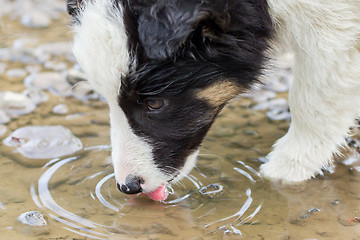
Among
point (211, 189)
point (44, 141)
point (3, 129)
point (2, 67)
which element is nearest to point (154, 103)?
point (211, 189)

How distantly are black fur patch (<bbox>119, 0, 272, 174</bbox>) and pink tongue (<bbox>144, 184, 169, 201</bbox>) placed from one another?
0.47 ft

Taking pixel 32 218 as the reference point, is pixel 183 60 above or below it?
above

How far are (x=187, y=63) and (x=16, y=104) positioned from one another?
7.01ft

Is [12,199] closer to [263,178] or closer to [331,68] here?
[263,178]

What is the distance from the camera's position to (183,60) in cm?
321

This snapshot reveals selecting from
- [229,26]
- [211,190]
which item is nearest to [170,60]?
[229,26]

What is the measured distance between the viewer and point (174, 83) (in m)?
3.25

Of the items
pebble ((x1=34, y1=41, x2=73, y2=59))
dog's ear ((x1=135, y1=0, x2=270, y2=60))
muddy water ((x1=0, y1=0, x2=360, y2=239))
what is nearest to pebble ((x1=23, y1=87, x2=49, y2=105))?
muddy water ((x1=0, y1=0, x2=360, y2=239))

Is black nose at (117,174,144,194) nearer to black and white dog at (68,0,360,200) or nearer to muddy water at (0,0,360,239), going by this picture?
black and white dog at (68,0,360,200)

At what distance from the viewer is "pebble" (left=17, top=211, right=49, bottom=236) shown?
3356 mm

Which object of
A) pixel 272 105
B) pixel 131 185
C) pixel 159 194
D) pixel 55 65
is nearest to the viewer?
pixel 131 185

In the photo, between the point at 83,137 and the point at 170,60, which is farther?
the point at 83,137

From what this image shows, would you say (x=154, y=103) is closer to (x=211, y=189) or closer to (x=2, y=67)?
(x=211, y=189)

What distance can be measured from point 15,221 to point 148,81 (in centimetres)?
115
